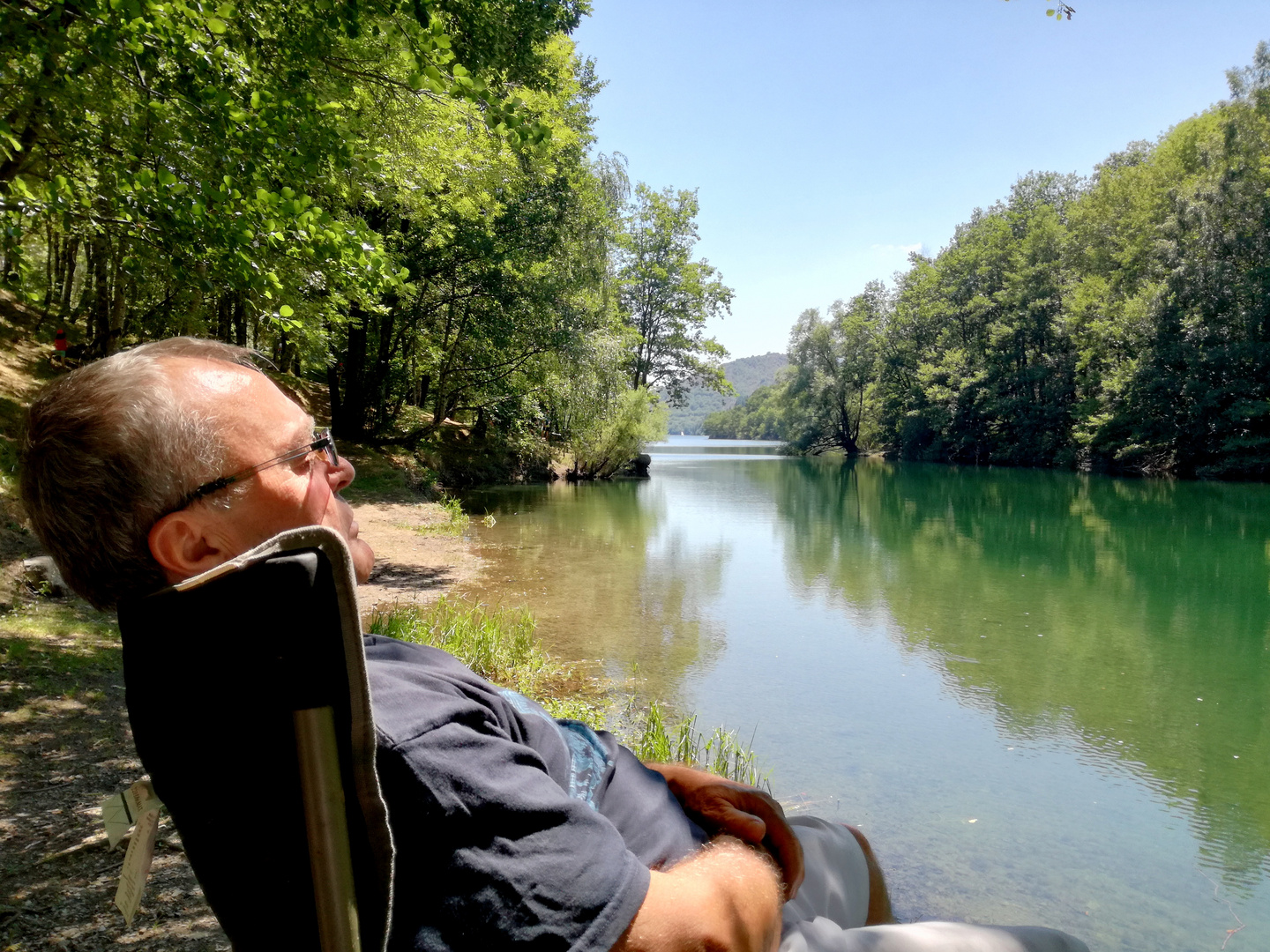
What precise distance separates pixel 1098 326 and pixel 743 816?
37043 mm

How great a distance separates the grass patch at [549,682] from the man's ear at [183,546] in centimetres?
393

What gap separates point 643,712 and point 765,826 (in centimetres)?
486

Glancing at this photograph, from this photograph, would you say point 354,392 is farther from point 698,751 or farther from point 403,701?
point 403,701

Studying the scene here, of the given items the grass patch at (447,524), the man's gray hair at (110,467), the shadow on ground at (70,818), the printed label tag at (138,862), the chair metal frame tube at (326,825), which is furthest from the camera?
the grass patch at (447,524)

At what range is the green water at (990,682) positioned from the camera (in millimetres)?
4250

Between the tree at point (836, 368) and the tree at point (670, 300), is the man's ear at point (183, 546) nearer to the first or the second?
the tree at point (670, 300)

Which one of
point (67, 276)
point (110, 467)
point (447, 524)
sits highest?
point (67, 276)

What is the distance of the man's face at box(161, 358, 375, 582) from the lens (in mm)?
1146

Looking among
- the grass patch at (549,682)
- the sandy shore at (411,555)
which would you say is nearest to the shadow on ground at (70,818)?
the grass patch at (549,682)

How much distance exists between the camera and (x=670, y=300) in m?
40.8

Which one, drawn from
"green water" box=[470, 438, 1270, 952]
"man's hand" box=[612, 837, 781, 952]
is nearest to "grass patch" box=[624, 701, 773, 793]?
"green water" box=[470, 438, 1270, 952]

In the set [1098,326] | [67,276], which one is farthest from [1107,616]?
[1098,326]

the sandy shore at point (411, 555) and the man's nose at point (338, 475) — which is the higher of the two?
the man's nose at point (338, 475)

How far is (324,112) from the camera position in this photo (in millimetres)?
5000
